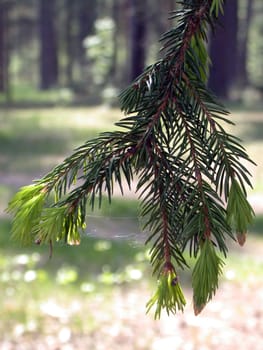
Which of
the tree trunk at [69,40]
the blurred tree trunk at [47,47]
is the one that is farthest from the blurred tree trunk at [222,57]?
the tree trunk at [69,40]

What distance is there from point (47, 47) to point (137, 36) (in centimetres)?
1572

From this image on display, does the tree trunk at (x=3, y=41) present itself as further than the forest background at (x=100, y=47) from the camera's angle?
Yes

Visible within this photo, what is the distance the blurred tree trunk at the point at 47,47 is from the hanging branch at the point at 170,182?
36.3 metres

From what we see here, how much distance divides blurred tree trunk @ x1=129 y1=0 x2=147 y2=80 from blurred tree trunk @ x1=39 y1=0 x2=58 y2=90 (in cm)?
1464

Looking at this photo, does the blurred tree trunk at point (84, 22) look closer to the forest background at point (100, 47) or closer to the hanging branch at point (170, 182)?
the forest background at point (100, 47)

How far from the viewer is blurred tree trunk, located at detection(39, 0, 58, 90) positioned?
3722 centimetres

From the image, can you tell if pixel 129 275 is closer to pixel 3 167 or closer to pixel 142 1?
pixel 3 167

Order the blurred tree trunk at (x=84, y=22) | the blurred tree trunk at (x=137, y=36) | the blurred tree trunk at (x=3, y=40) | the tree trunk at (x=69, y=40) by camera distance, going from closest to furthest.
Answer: the blurred tree trunk at (x=137, y=36), the blurred tree trunk at (x=3, y=40), the blurred tree trunk at (x=84, y=22), the tree trunk at (x=69, y=40)

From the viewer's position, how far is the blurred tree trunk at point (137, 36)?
21789mm

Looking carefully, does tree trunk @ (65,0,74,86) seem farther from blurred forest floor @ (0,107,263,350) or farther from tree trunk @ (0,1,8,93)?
blurred forest floor @ (0,107,263,350)

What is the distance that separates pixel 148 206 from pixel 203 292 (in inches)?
7.2

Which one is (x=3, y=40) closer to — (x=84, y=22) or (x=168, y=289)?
(x=84, y=22)

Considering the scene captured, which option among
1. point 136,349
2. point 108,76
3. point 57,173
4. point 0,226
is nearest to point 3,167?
point 0,226

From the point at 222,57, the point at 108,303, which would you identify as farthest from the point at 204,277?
the point at 222,57
